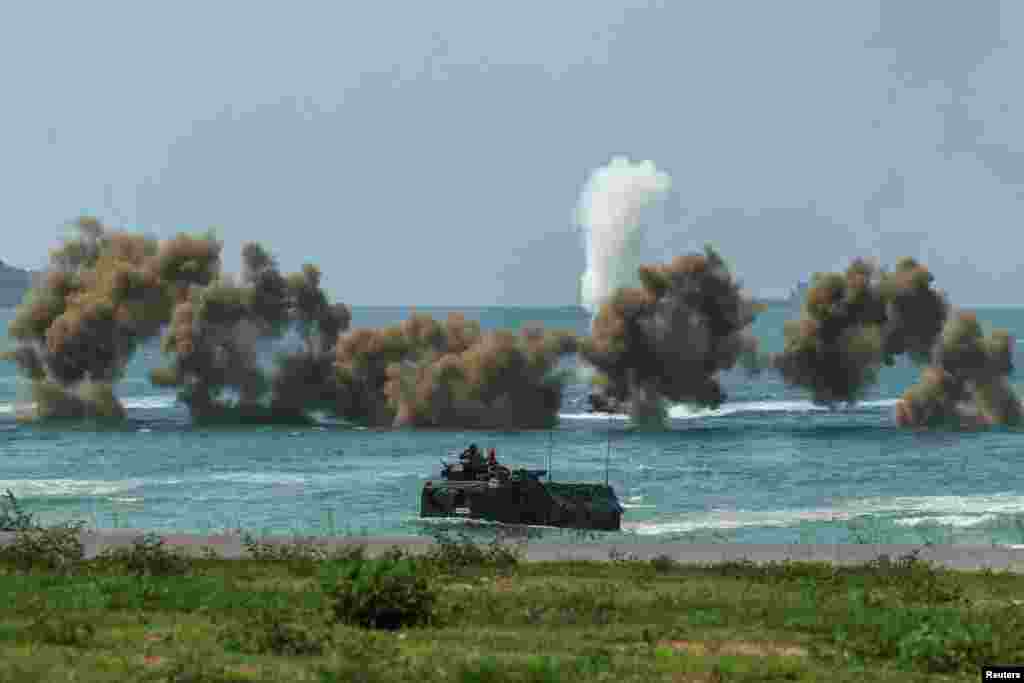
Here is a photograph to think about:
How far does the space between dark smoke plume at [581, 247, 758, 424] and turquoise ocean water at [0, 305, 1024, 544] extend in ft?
7.48

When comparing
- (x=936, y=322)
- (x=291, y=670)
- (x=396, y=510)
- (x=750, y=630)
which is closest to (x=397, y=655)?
(x=291, y=670)

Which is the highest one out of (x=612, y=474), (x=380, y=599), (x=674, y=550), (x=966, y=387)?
(x=966, y=387)

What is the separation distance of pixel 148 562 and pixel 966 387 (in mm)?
87682

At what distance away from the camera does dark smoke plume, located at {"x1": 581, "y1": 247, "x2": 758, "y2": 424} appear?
10894 centimetres

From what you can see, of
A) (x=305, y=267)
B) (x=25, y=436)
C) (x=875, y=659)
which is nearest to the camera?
(x=875, y=659)

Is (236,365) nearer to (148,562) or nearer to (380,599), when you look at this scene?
(148,562)

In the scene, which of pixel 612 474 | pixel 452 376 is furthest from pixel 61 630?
pixel 452 376

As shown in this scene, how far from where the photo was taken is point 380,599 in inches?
774

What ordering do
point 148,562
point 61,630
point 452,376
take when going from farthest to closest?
1. point 452,376
2. point 148,562
3. point 61,630

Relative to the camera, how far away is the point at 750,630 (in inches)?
778

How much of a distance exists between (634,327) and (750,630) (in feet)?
295

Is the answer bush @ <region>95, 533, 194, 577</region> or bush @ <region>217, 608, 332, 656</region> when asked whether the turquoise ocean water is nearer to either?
bush @ <region>95, 533, 194, 577</region>

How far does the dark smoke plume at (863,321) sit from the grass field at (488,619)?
84.6 metres

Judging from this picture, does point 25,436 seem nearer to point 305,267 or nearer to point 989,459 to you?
point 305,267
